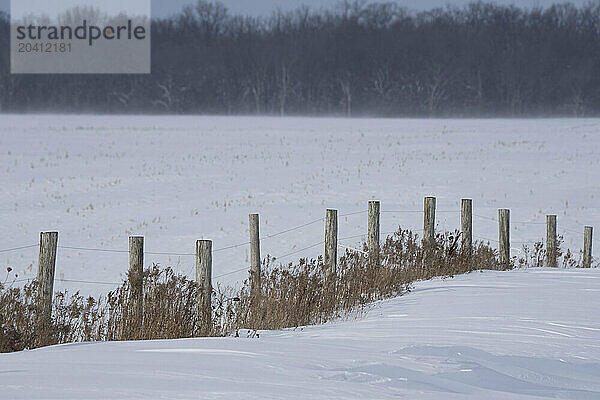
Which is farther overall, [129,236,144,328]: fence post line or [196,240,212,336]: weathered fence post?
[196,240,212,336]: weathered fence post

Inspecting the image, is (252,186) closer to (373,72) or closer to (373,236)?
(373,236)

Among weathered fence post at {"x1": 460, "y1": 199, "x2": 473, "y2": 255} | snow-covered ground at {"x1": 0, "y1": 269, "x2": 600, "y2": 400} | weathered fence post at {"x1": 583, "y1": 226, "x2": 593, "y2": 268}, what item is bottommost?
snow-covered ground at {"x1": 0, "y1": 269, "x2": 600, "y2": 400}

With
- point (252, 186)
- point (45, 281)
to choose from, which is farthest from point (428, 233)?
point (252, 186)

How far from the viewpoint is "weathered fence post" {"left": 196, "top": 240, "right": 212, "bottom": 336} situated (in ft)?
27.2

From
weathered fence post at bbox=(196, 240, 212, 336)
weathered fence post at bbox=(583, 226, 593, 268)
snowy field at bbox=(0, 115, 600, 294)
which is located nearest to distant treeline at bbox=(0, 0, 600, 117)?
snowy field at bbox=(0, 115, 600, 294)

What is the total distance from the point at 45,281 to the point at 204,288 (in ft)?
4.88

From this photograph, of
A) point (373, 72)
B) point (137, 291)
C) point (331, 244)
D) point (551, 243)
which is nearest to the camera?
point (137, 291)

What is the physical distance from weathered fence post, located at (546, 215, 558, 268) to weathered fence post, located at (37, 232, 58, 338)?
935cm

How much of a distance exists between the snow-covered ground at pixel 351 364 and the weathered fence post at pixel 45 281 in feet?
5.54

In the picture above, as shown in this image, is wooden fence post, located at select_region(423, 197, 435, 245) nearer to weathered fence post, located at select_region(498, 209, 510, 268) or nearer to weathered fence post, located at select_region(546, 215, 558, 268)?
weathered fence post, located at select_region(498, 209, 510, 268)

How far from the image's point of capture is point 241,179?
32.0 m

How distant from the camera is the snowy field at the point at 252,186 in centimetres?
2097

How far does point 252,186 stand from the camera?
29953mm

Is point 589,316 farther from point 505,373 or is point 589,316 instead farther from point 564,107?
point 564,107
